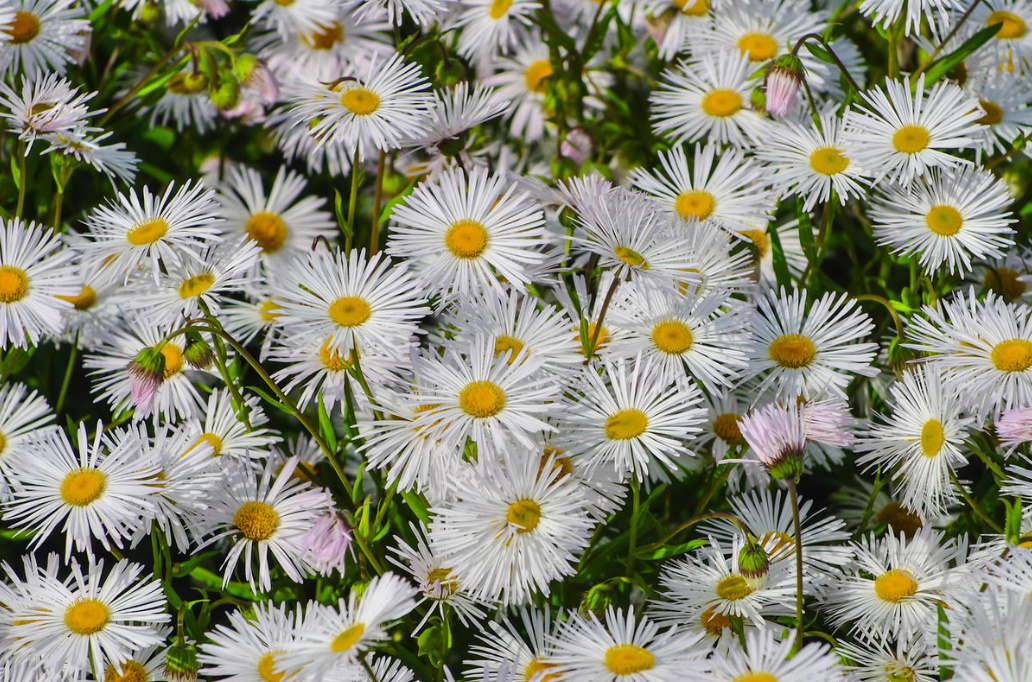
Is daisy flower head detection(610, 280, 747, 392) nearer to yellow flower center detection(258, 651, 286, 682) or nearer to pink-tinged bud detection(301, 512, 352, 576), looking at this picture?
pink-tinged bud detection(301, 512, 352, 576)

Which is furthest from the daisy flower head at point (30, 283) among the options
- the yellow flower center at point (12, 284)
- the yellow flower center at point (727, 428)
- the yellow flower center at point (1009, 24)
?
the yellow flower center at point (1009, 24)

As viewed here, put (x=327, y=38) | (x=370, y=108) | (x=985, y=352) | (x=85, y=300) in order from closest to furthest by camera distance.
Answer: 1. (x=985, y=352)
2. (x=370, y=108)
3. (x=85, y=300)
4. (x=327, y=38)

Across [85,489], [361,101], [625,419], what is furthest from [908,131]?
[85,489]

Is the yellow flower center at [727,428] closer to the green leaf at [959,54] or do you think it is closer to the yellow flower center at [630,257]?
the yellow flower center at [630,257]

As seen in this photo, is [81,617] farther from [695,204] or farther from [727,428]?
[695,204]

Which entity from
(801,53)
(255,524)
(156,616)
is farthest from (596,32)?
(156,616)

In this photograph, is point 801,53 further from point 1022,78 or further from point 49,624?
point 49,624
